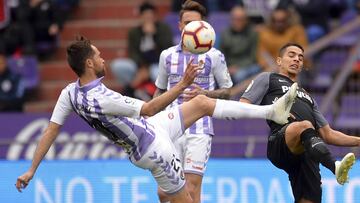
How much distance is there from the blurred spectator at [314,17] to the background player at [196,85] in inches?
243

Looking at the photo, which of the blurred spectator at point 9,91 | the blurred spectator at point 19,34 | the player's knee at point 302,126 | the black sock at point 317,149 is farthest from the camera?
the blurred spectator at point 19,34

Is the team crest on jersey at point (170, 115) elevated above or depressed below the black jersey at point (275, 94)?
below

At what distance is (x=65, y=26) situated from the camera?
20.0 metres

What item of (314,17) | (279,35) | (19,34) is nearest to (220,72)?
(279,35)

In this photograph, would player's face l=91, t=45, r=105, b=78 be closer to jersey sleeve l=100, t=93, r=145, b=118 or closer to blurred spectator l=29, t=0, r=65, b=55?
jersey sleeve l=100, t=93, r=145, b=118

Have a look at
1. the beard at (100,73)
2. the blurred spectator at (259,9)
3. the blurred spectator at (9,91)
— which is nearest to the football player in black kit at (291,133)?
the beard at (100,73)

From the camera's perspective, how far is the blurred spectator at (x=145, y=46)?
17562mm

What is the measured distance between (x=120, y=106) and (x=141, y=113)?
192 mm

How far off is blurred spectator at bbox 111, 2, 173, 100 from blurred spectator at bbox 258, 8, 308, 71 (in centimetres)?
137

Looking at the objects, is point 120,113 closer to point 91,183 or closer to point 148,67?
point 91,183

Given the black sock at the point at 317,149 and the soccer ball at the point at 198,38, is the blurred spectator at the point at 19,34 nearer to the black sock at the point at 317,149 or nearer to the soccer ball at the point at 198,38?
the soccer ball at the point at 198,38

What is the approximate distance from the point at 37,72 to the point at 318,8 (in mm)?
4510

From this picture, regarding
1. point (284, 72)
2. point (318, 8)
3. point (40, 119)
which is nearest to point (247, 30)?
point (318, 8)

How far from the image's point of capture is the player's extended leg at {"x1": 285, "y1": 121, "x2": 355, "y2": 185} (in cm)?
1038
